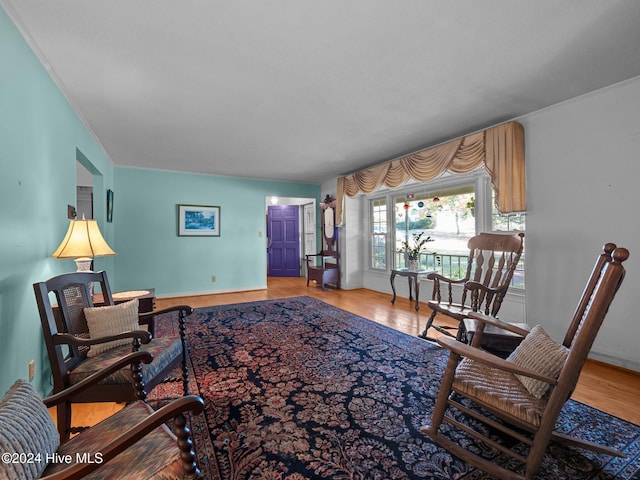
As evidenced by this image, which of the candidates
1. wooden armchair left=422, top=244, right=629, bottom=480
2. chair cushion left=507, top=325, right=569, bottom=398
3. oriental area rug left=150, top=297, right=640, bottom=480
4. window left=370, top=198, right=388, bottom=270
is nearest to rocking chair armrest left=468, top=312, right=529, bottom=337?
wooden armchair left=422, top=244, right=629, bottom=480

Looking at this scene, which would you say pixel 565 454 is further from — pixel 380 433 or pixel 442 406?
pixel 380 433

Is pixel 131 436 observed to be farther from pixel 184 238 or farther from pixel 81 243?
pixel 184 238

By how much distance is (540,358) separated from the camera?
1436mm

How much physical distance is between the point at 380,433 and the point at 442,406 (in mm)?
395

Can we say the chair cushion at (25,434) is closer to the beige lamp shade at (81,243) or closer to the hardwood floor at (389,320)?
the hardwood floor at (389,320)

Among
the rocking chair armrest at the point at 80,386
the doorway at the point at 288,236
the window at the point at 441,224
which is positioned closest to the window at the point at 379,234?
the window at the point at 441,224

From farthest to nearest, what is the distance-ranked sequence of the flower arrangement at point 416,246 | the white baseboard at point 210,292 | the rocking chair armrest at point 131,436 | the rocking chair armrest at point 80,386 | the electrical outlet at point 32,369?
1. the white baseboard at point 210,292
2. the flower arrangement at point 416,246
3. the electrical outlet at point 32,369
4. the rocking chair armrest at point 80,386
5. the rocking chair armrest at point 131,436

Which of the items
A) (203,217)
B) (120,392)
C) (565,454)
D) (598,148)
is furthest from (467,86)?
(203,217)

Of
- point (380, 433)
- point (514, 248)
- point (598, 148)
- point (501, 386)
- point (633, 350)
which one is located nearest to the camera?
point (501, 386)

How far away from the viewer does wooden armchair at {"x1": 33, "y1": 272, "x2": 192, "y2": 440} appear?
1.47 meters

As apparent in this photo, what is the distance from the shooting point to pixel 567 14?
165 centimetres

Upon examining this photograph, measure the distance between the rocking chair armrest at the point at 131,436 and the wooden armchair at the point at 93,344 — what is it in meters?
0.61

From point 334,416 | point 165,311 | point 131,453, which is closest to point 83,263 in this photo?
point 165,311

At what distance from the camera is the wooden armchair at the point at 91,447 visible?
2.58 feet
